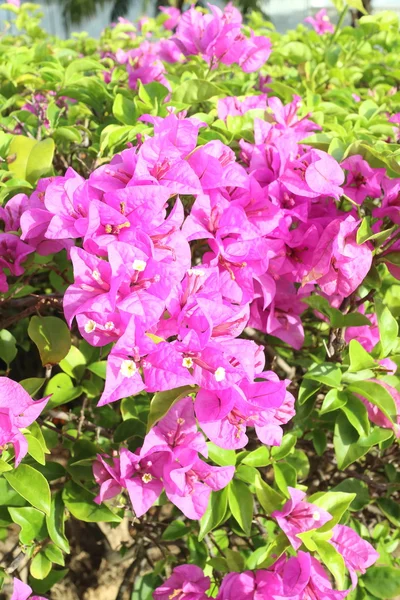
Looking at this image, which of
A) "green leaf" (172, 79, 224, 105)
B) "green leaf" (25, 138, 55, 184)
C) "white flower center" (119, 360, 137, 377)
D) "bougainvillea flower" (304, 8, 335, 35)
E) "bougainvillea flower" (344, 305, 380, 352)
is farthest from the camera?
"bougainvillea flower" (304, 8, 335, 35)

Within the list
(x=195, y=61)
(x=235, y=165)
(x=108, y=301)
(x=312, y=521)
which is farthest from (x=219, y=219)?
(x=195, y=61)

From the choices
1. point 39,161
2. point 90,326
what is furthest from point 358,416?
point 39,161

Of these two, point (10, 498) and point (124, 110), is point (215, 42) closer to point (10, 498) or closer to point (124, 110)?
point (124, 110)

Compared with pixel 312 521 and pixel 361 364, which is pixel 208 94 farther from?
pixel 312 521

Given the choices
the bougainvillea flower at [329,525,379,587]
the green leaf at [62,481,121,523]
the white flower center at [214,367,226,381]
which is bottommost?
the bougainvillea flower at [329,525,379,587]

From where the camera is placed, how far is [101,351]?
1074 millimetres

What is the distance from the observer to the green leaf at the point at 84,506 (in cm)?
95

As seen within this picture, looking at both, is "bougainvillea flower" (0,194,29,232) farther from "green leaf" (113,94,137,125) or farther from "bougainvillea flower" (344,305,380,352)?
"bougainvillea flower" (344,305,380,352)

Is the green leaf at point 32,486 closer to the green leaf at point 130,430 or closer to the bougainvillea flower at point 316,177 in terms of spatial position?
the green leaf at point 130,430

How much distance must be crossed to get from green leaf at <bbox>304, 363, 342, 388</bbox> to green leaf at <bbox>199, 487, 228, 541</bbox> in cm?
23

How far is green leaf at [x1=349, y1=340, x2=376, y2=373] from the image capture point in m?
0.91

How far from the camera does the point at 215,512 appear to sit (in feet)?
3.01

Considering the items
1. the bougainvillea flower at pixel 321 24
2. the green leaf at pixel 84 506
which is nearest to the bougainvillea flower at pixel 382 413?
the green leaf at pixel 84 506

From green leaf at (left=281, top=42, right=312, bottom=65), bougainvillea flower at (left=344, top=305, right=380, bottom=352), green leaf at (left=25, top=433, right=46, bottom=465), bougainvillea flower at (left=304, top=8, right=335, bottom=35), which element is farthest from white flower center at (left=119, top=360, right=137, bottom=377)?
bougainvillea flower at (left=304, top=8, right=335, bottom=35)
